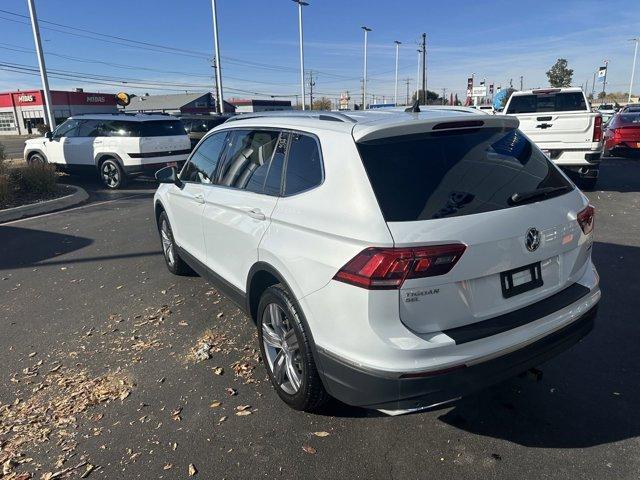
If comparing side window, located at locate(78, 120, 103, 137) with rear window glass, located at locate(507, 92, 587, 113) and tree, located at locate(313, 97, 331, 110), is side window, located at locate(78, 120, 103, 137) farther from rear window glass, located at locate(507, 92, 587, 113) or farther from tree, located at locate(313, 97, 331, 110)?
tree, located at locate(313, 97, 331, 110)

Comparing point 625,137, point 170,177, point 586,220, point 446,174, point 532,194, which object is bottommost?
point 625,137

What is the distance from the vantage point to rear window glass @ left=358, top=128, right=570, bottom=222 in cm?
244

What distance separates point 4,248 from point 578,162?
34.3ft

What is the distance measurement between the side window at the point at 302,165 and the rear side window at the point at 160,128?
10.4 meters

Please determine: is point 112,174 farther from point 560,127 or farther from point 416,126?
point 416,126

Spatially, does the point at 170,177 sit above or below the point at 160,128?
below

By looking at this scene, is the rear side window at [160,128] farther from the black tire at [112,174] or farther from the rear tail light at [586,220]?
the rear tail light at [586,220]

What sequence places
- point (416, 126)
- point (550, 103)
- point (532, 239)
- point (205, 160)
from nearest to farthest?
point (532, 239), point (416, 126), point (205, 160), point (550, 103)

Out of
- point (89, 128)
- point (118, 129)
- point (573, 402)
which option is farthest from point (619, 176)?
point (89, 128)

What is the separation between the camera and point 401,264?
2.27 meters

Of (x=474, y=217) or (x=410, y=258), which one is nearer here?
(x=410, y=258)

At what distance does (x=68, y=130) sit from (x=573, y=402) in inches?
559

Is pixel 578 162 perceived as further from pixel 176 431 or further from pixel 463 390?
pixel 176 431

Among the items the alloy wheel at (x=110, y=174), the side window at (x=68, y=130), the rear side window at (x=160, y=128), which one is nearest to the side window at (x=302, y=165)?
the rear side window at (x=160, y=128)
